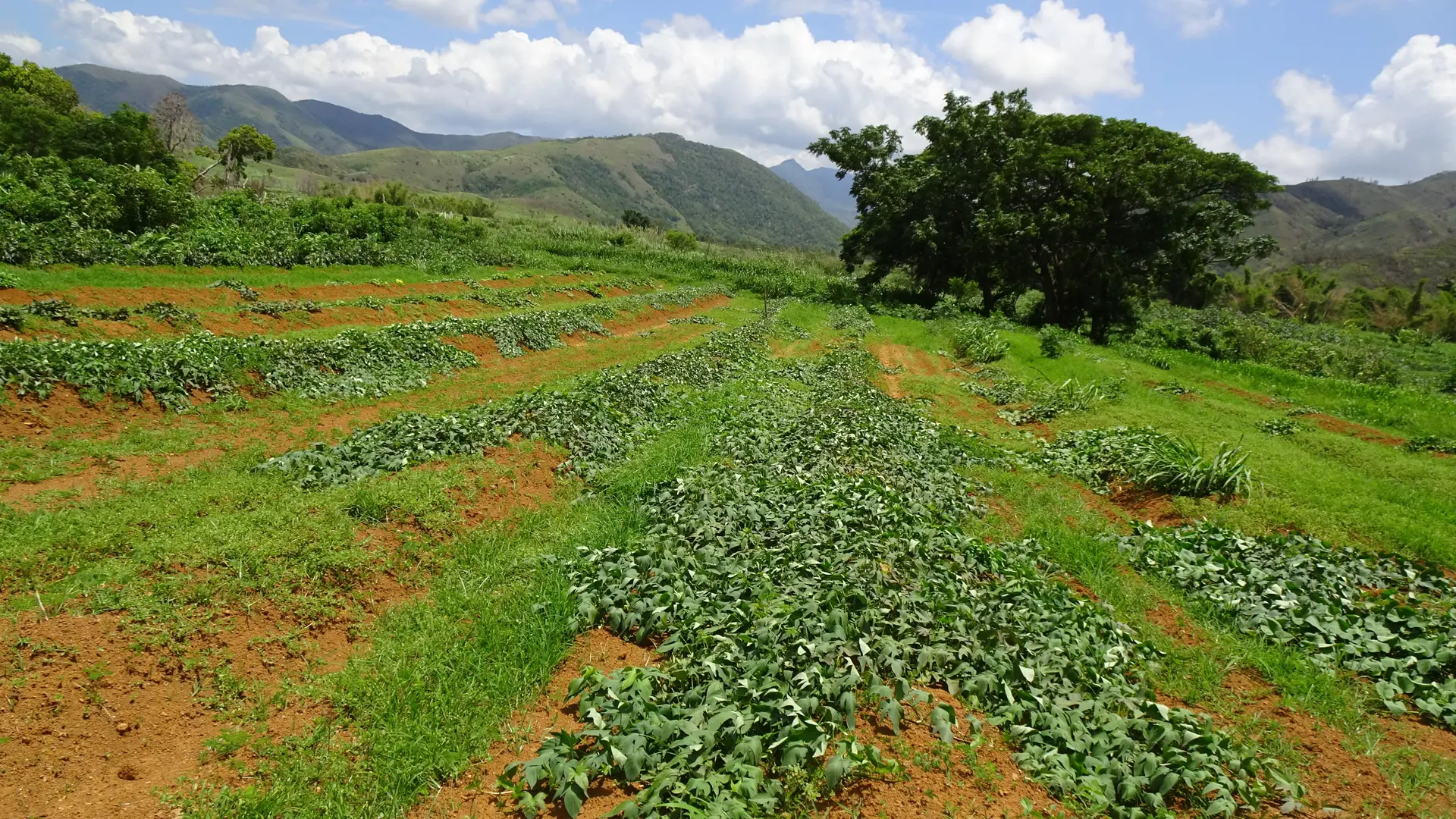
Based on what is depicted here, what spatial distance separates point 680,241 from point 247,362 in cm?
5080

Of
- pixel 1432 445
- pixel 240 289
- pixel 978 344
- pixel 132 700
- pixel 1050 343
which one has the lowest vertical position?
pixel 132 700

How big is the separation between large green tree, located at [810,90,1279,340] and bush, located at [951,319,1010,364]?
21.9ft

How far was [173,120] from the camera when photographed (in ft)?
174

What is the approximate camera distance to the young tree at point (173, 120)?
172 feet

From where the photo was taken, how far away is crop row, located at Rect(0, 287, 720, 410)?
9.38m

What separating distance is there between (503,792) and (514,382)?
1199cm

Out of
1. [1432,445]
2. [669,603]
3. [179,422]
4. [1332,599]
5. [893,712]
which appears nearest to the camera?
[893,712]

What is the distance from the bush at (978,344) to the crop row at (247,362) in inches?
617

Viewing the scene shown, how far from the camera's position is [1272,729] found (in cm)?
495

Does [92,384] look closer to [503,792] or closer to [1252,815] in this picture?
[503,792]

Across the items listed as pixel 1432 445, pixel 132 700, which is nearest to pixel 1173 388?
pixel 1432 445

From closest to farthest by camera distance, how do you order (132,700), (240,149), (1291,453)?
(132,700)
(1291,453)
(240,149)

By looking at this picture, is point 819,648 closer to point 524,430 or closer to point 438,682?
point 438,682

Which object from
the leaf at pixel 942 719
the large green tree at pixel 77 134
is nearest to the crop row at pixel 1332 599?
the leaf at pixel 942 719
